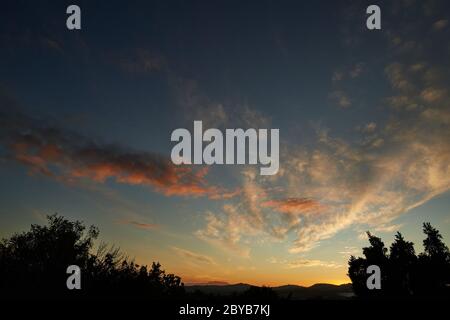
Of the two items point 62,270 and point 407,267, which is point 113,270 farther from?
point 407,267

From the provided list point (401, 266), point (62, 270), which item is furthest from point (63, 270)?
point (401, 266)

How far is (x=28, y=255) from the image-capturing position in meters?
35.8

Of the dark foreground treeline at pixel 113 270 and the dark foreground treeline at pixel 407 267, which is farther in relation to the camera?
the dark foreground treeline at pixel 407 267

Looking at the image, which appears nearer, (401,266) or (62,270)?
(62,270)

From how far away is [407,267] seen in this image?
46.3 metres

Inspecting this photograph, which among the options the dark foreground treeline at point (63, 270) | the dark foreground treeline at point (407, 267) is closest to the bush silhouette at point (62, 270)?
the dark foreground treeline at point (63, 270)

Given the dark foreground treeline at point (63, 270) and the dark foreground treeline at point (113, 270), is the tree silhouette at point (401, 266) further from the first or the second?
the dark foreground treeline at point (63, 270)

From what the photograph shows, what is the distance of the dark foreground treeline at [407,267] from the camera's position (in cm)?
4247

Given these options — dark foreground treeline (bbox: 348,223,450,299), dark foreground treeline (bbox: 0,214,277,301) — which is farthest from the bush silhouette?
dark foreground treeline (bbox: 348,223,450,299)

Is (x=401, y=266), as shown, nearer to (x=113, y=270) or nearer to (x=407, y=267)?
(x=407, y=267)

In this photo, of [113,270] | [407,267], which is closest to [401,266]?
[407,267]
